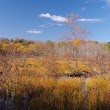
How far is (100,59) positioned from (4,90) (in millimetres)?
4955

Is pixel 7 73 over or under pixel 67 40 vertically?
under

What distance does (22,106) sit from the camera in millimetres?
6898

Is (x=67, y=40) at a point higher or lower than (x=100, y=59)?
higher

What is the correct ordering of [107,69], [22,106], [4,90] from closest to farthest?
[22,106]
[4,90]
[107,69]

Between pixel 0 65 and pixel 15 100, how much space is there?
2371 millimetres

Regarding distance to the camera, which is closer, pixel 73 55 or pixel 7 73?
pixel 7 73

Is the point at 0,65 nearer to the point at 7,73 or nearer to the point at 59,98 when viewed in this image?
the point at 7,73

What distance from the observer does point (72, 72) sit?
20.1 m

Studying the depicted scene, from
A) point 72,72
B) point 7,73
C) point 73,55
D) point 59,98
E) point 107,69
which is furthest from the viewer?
point 73,55

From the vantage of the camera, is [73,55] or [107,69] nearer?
[107,69]

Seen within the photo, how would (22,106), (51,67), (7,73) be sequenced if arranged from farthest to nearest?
(51,67) < (7,73) < (22,106)

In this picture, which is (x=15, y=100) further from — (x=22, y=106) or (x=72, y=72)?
(x=72, y=72)

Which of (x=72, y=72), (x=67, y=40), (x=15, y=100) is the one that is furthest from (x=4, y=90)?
(x=67, y=40)

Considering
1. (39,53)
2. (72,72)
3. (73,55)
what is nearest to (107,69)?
(72,72)
